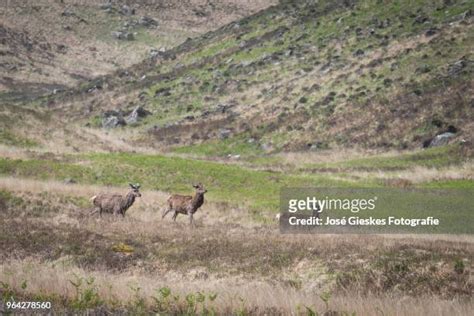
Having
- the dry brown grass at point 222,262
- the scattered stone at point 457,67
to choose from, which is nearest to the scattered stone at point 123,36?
the scattered stone at point 457,67

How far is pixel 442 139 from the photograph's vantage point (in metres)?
44.9

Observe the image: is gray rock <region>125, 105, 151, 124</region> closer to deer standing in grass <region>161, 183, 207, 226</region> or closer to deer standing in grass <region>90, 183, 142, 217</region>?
deer standing in grass <region>90, 183, 142, 217</region>

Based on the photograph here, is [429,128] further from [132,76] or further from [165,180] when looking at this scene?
[132,76]

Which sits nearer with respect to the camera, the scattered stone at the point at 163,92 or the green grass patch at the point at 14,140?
the green grass patch at the point at 14,140

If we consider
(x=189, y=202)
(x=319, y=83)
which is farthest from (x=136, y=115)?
(x=189, y=202)

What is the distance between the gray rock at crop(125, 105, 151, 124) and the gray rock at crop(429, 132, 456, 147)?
37.9m

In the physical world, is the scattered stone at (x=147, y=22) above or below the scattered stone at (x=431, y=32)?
above

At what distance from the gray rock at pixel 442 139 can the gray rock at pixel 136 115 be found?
37929 mm

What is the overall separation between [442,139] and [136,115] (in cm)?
3927

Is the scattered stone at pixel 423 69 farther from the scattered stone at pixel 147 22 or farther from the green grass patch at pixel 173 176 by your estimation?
the scattered stone at pixel 147 22

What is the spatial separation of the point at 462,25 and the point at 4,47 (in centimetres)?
8770

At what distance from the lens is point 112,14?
147250 millimetres

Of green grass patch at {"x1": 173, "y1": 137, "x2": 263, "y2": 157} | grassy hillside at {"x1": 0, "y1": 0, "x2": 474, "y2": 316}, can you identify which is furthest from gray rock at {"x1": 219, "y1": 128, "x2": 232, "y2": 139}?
green grass patch at {"x1": 173, "y1": 137, "x2": 263, "y2": 157}

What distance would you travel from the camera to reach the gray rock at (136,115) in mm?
70919
